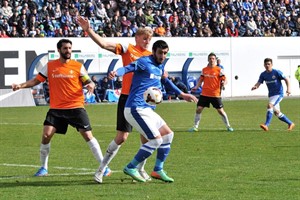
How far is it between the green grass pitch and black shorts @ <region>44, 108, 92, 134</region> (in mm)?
785

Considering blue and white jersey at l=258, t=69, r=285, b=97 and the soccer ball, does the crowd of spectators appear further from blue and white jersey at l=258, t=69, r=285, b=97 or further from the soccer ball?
the soccer ball

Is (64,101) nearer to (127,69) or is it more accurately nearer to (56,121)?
(56,121)

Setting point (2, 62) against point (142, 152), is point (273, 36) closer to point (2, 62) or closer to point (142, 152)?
point (2, 62)

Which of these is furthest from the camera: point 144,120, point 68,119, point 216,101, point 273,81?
point 216,101

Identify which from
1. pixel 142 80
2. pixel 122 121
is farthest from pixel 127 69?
pixel 122 121

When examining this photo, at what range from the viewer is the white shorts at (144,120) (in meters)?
12.9

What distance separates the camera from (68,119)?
46.5 ft

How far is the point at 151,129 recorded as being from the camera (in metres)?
12.9

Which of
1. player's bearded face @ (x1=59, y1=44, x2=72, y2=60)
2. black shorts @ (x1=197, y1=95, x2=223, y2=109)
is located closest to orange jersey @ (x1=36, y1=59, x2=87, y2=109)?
player's bearded face @ (x1=59, y1=44, x2=72, y2=60)

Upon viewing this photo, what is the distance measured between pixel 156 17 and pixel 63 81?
34.8 m

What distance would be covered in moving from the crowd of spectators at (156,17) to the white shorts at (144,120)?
29198 mm

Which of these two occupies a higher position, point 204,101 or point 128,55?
point 128,55

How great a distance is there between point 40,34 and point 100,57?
10.9 feet

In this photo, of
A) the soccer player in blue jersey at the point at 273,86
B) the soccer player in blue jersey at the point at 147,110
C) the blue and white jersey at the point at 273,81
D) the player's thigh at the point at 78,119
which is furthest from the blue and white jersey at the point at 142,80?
the blue and white jersey at the point at 273,81
